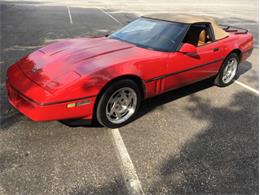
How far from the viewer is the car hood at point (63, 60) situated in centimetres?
326

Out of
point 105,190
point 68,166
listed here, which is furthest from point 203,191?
point 68,166

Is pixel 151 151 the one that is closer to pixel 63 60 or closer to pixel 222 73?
pixel 63 60

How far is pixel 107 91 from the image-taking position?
11.1 ft

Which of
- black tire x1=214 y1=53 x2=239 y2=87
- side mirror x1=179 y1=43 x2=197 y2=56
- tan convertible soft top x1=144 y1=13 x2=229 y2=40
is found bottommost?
black tire x1=214 y1=53 x2=239 y2=87

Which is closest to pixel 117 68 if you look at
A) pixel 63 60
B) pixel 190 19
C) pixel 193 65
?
pixel 63 60

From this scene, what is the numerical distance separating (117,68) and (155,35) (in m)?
1.26

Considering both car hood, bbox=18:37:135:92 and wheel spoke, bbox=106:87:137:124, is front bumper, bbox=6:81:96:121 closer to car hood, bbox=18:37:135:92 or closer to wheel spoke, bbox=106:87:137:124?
car hood, bbox=18:37:135:92

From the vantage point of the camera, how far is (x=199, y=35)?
190 inches

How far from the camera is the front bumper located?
307 centimetres

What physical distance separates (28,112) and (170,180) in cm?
180

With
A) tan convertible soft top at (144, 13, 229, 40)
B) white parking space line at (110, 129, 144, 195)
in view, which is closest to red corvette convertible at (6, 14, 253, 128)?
tan convertible soft top at (144, 13, 229, 40)

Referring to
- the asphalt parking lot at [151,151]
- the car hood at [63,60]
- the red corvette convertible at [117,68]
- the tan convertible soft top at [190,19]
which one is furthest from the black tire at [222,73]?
the car hood at [63,60]

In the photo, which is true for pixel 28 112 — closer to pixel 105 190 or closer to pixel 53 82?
pixel 53 82

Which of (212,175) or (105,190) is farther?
(212,175)
